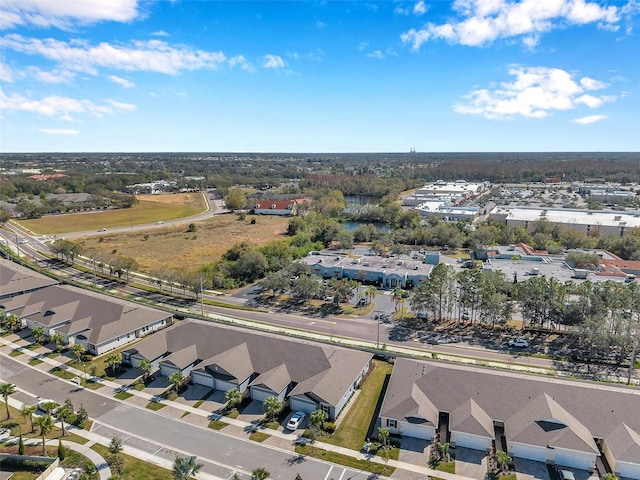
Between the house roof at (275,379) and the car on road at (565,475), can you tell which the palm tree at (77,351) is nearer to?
the house roof at (275,379)

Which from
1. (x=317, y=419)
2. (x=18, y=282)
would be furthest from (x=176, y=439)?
(x=18, y=282)

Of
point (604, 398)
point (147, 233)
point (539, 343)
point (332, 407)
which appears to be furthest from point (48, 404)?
point (147, 233)

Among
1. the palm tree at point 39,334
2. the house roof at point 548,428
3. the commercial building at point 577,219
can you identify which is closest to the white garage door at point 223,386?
the house roof at point 548,428

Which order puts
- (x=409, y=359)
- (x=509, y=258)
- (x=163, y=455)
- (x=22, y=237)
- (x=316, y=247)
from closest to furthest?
(x=163, y=455) < (x=409, y=359) < (x=509, y=258) < (x=316, y=247) < (x=22, y=237)

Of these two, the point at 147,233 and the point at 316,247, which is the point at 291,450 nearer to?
the point at 316,247

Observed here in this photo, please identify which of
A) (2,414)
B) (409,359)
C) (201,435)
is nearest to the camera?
(201,435)

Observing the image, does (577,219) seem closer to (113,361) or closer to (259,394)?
(259,394)
